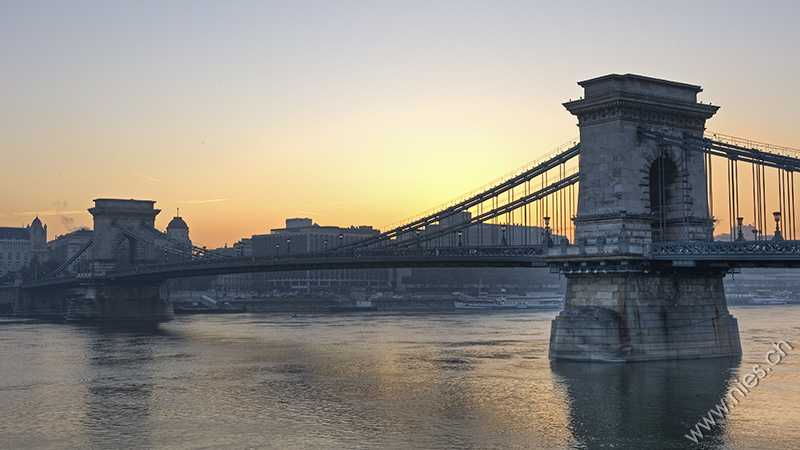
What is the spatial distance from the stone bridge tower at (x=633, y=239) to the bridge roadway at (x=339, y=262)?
26.7ft

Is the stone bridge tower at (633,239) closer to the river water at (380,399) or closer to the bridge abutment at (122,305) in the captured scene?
the river water at (380,399)

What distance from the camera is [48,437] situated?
32.7 metres

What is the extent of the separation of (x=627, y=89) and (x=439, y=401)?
20.0 metres

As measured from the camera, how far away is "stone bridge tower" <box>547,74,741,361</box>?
156 feet

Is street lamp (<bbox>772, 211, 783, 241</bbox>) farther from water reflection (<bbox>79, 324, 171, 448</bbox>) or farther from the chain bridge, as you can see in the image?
water reflection (<bbox>79, 324, 171, 448</bbox>)

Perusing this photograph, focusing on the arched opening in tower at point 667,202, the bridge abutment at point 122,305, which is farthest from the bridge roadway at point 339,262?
the arched opening in tower at point 667,202

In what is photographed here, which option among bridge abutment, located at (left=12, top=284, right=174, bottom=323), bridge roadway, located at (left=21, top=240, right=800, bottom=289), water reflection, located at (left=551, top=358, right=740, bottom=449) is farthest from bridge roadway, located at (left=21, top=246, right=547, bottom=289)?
water reflection, located at (left=551, top=358, right=740, bottom=449)

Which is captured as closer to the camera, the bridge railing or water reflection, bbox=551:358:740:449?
water reflection, bbox=551:358:740:449

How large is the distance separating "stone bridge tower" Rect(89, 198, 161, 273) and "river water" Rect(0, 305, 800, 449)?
5959cm

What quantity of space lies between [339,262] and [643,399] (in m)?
45.6

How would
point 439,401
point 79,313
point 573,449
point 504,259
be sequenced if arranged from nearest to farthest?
point 573,449 → point 439,401 → point 504,259 → point 79,313

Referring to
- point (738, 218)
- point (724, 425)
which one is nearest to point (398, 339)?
point (738, 218)

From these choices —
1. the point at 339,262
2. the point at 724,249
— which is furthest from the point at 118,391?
the point at 339,262

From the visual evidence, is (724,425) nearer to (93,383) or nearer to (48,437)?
(48,437)
